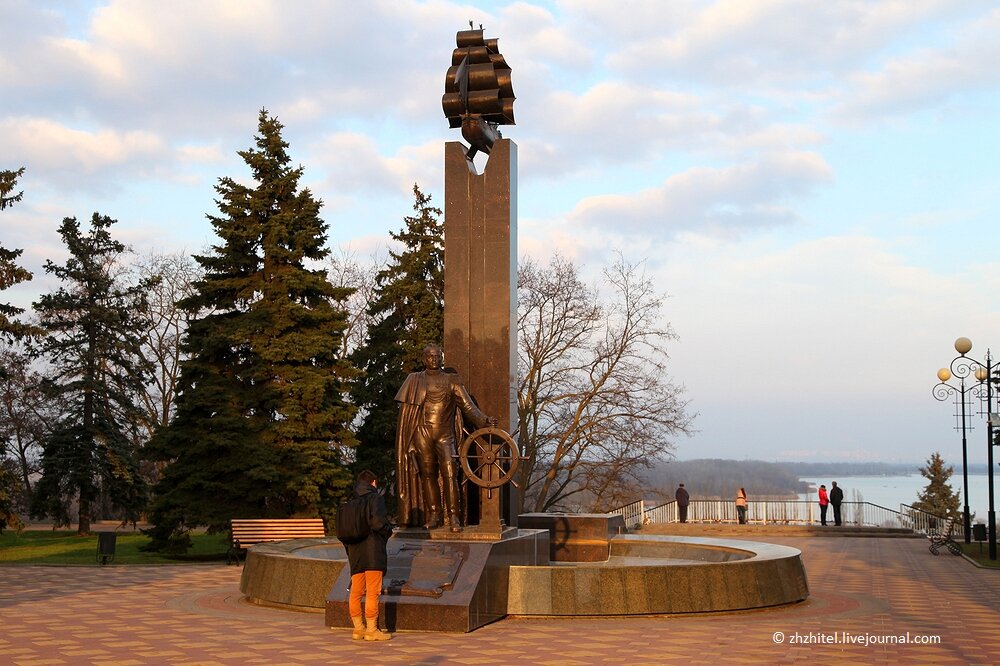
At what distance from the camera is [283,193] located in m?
24.9

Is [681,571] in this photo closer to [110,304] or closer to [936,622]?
[936,622]

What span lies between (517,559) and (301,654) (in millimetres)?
3583

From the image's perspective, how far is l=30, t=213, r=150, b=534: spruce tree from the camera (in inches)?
1182

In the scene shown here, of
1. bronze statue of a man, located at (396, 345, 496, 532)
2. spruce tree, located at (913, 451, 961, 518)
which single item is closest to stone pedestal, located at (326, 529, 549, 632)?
bronze statue of a man, located at (396, 345, 496, 532)

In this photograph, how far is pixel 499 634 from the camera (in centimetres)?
966

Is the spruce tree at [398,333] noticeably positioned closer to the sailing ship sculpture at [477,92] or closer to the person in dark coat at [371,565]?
the sailing ship sculpture at [477,92]

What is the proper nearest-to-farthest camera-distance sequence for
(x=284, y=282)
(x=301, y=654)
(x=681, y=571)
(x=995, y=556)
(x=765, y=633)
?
(x=301, y=654) < (x=765, y=633) < (x=681, y=571) < (x=995, y=556) < (x=284, y=282)

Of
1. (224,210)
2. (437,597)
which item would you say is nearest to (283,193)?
(224,210)

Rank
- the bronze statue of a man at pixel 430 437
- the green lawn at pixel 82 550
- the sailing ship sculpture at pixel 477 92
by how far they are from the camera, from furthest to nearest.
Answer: the green lawn at pixel 82 550, the sailing ship sculpture at pixel 477 92, the bronze statue of a man at pixel 430 437

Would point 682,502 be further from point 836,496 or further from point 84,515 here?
point 84,515

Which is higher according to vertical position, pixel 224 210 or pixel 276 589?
pixel 224 210

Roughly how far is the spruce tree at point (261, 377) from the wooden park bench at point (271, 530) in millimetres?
3323

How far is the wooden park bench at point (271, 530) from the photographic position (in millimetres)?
18219

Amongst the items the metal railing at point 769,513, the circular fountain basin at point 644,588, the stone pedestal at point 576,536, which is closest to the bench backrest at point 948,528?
the metal railing at point 769,513
